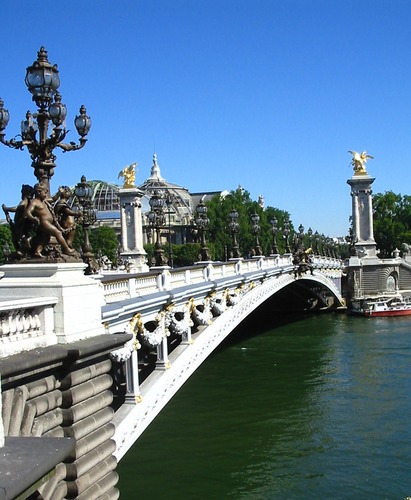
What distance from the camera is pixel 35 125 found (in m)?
9.59

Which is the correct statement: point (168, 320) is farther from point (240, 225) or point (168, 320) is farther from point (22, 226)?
point (240, 225)

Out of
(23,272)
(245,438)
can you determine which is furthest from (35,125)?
(245,438)

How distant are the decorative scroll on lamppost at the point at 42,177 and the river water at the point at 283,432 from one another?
7.02 meters

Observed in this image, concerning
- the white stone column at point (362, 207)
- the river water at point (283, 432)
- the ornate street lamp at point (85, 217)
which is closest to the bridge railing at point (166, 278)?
the ornate street lamp at point (85, 217)

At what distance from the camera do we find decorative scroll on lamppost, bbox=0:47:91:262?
28.0ft

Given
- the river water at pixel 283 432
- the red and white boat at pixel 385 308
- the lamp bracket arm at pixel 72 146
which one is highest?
the lamp bracket arm at pixel 72 146

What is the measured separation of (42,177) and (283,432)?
12.2m

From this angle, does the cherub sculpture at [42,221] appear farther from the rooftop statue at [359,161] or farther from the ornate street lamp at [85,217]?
the rooftop statue at [359,161]

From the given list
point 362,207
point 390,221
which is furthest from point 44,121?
point 390,221

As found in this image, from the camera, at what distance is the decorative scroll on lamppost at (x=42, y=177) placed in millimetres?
8523

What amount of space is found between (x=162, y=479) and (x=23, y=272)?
803 cm

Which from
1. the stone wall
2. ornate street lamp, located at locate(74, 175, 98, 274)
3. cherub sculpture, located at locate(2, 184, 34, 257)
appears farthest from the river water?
cherub sculpture, located at locate(2, 184, 34, 257)

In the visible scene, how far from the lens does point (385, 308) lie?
155 ft

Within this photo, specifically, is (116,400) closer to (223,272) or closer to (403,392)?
(223,272)
